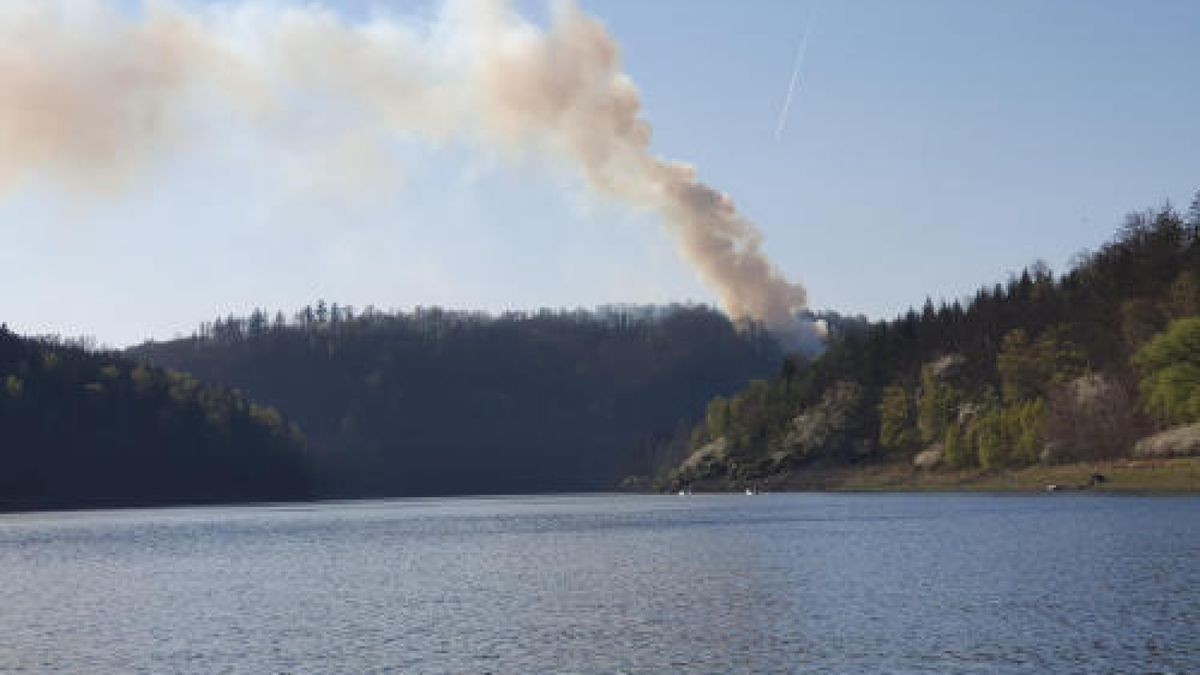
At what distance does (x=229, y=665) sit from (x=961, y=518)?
11864 centimetres

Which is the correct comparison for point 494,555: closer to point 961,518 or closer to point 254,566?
point 254,566

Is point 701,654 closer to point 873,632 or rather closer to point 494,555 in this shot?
point 873,632

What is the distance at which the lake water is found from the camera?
63.4 meters

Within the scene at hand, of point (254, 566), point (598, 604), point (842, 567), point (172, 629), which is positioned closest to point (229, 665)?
point (172, 629)

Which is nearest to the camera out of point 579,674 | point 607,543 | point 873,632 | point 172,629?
point 579,674

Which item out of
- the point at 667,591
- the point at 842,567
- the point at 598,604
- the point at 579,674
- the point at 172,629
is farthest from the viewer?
the point at 842,567

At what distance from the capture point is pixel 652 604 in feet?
279

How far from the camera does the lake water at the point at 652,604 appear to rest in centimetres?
6344

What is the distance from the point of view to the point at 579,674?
2346 inches

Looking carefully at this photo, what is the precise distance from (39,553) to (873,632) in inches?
4627

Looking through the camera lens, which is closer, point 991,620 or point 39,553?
point 991,620

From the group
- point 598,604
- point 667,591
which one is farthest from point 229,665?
point 667,591

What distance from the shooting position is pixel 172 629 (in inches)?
3150

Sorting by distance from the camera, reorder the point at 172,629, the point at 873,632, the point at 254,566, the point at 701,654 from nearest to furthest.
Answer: the point at 701,654, the point at 873,632, the point at 172,629, the point at 254,566
